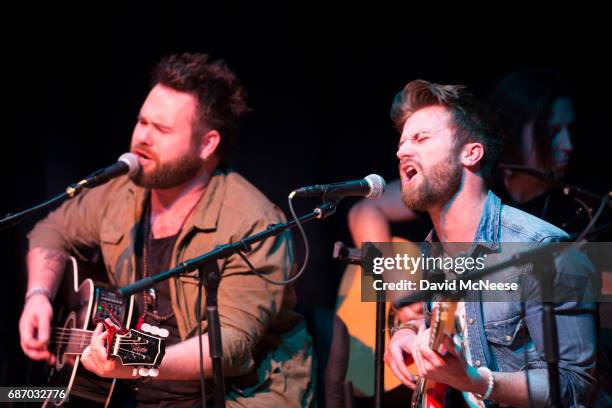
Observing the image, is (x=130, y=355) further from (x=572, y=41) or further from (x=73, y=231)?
(x=572, y=41)

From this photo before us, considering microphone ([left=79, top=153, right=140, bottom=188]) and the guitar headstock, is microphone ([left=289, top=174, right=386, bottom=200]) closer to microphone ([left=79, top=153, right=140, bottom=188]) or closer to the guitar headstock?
the guitar headstock

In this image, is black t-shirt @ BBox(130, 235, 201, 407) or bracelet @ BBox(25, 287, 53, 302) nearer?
black t-shirt @ BBox(130, 235, 201, 407)

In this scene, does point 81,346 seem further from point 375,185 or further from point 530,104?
point 530,104

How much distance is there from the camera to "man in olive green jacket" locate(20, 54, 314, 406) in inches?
130

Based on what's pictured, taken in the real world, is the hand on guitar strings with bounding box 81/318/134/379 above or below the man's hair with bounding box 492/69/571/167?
below

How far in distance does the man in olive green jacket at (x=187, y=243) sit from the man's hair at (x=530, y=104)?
132 centimetres

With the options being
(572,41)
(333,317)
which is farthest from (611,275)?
(572,41)

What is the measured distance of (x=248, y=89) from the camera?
480 centimetres

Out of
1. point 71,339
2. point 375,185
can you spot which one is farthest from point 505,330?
point 71,339

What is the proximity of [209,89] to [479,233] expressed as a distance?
5.43 feet

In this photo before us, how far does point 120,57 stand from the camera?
484 centimetres

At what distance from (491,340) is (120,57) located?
10.2 feet

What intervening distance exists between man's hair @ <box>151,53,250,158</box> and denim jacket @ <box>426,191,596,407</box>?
1.50 meters

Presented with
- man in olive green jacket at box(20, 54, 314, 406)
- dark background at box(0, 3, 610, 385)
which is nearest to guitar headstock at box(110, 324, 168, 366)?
man in olive green jacket at box(20, 54, 314, 406)
